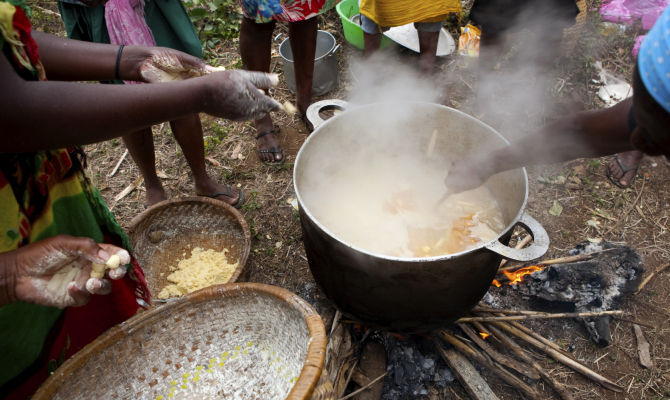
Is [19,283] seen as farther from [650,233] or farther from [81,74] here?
[650,233]

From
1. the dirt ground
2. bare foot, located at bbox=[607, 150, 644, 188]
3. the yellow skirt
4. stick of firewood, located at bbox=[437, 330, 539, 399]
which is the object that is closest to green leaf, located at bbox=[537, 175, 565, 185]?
→ the dirt ground

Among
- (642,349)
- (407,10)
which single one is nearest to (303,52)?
(407,10)

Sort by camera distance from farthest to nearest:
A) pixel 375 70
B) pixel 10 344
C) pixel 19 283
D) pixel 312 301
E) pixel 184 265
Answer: pixel 375 70 < pixel 184 265 < pixel 312 301 < pixel 10 344 < pixel 19 283

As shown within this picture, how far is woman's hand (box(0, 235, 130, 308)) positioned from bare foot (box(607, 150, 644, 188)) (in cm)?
375

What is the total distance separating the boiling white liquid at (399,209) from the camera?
7.40 ft

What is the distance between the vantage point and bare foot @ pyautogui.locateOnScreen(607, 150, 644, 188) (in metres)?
3.36

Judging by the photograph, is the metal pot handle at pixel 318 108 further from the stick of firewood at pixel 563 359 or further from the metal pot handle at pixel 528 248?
the stick of firewood at pixel 563 359

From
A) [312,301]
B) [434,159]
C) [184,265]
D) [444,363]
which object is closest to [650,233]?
[434,159]

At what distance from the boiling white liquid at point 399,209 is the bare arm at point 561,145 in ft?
1.25

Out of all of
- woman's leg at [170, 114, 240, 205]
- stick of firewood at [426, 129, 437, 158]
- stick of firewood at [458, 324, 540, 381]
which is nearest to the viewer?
stick of firewood at [458, 324, 540, 381]

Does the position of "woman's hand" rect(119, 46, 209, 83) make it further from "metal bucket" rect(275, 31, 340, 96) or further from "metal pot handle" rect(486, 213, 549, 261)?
"metal bucket" rect(275, 31, 340, 96)

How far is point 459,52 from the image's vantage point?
4.75 meters

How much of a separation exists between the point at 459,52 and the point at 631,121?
3.61 metres

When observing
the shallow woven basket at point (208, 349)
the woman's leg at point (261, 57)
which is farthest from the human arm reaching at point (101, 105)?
the woman's leg at point (261, 57)
